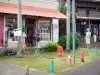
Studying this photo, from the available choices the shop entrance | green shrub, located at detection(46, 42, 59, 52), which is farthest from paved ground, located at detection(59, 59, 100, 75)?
the shop entrance

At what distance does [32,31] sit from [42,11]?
7.01 feet

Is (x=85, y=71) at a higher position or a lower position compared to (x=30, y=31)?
lower

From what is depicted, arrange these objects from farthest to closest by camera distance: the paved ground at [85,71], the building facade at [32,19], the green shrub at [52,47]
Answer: the green shrub at [52,47], the building facade at [32,19], the paved ground at [85,71]

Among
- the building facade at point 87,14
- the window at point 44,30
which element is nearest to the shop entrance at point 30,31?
the window at point 44,30

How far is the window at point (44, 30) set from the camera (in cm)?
3269

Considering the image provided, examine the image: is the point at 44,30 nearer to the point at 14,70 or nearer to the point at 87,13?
the point at 87,13

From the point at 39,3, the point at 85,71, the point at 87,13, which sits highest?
the point at 39,3

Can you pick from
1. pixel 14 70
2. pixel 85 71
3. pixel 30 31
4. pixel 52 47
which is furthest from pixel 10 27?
pixel 85 71

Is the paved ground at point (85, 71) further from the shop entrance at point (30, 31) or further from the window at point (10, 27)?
the shop entrance at point (30, 31)

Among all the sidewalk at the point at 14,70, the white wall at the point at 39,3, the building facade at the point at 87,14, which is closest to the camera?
the sidewalk at the point at 14,70

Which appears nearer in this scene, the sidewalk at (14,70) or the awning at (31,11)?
the sidewalk at (14,70)

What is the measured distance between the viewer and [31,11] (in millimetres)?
30016

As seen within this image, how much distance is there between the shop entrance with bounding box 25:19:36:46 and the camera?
31.5 m

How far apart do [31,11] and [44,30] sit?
3.66 meters
